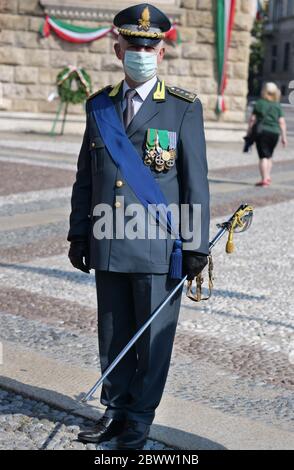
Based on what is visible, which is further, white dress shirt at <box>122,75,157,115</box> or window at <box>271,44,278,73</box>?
window at <box>271,44,278,73</box>

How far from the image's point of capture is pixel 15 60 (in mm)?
18516

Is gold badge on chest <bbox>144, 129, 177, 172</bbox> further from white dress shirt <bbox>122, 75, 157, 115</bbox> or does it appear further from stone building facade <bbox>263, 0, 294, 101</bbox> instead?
stone building facade <bbox>263, 0, 294, 101</bbox>

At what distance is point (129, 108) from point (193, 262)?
0.72 m

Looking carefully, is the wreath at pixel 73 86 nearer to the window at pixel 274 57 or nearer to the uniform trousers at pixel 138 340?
the uniform trousers at pixel 138 340

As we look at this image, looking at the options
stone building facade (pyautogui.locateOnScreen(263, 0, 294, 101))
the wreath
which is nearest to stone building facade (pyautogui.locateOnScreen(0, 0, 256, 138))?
the wreath

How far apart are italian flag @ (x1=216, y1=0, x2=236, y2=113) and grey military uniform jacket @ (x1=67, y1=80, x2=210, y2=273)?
53.1 ft

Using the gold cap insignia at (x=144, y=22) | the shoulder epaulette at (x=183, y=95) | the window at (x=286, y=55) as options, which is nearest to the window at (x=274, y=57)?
the window at (x=286, y=55)

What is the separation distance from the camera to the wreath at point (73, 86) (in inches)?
695

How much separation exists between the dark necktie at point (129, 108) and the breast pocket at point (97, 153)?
139 mm

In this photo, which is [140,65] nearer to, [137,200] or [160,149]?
[160,149]

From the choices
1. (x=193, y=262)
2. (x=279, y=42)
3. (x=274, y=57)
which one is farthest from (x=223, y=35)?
(x=274, y=57)

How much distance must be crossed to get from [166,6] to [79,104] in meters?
3.11

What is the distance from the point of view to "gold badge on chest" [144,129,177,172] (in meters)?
3.29

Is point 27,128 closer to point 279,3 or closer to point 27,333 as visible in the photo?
point 27,333
